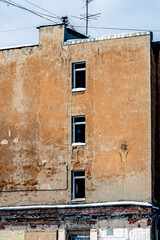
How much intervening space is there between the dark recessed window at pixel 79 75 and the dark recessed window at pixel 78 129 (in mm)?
1725

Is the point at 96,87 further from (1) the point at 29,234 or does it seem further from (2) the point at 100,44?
(1) the point at 29,234

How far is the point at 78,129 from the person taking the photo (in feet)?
117

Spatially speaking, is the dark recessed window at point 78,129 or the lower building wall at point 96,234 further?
the dark recessed window at point 78,129

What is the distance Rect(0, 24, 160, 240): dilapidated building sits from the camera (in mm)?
33688

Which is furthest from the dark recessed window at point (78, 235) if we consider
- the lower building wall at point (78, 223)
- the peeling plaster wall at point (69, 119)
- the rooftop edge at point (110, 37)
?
the rooftop edge at point (110, 37)

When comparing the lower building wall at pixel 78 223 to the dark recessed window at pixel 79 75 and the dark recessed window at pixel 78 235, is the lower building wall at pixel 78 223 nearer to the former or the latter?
the dark recessed window at pixel 78 235

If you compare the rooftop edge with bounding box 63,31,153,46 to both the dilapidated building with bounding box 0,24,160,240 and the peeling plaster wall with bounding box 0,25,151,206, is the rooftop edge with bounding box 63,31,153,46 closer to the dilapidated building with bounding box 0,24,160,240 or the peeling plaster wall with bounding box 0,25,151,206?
the dilapidated building with bounding box 0,24,160,240

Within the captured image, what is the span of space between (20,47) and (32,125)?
453 centimetres

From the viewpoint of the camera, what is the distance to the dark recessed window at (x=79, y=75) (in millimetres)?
36062

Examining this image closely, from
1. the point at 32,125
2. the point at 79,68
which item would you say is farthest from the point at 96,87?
the point at 32,125

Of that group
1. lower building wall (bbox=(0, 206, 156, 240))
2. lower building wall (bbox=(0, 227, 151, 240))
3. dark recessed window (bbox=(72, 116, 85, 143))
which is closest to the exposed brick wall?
lower building wall (bbox=(0, 206, 156, 240))

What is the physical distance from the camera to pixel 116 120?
3466 centimetres

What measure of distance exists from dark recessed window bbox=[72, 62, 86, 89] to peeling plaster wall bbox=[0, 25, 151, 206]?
0.32m

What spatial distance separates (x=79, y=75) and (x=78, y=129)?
115 inches
